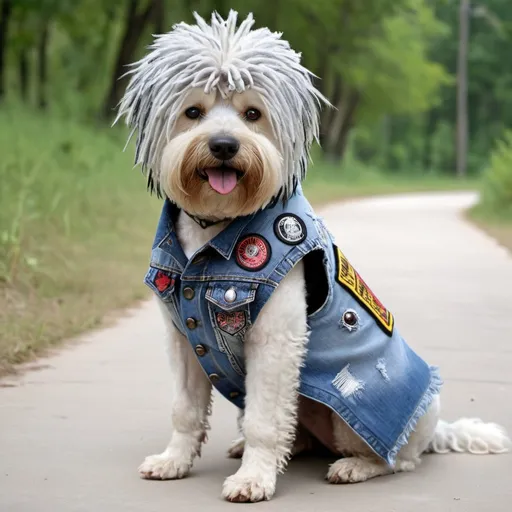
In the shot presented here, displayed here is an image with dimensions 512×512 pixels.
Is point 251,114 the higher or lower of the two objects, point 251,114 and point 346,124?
the higher

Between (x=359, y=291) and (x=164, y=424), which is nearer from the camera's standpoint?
(x=359, y=291)

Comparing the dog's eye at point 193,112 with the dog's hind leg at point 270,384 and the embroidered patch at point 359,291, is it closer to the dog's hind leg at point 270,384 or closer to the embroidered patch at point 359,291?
the dog's hind leg at point 270,384

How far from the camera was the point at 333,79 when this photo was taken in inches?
1689

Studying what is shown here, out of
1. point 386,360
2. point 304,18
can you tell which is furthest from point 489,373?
point 304,18

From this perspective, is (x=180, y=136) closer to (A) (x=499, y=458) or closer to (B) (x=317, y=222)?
(B) (x=317, y=222)

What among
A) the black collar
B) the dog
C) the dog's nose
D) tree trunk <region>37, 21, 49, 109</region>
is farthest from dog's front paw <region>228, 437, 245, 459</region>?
tree trunk <region>37, 21, 49, 109</region>

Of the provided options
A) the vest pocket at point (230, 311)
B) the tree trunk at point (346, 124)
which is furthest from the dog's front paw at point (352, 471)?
the tree trunk at point (346, 124)

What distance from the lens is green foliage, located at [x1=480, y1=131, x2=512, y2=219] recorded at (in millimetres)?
21275

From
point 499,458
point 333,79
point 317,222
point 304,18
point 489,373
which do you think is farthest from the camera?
point 333,79

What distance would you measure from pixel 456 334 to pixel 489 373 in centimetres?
145

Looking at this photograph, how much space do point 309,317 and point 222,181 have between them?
0.69 meters

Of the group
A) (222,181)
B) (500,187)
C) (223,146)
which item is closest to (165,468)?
(222,181)

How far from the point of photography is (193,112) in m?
4.09

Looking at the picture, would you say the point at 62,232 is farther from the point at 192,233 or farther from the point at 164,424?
the point at 192,233
